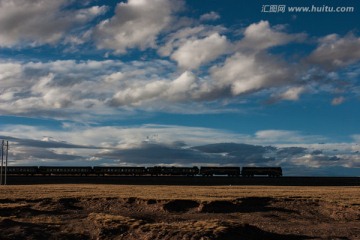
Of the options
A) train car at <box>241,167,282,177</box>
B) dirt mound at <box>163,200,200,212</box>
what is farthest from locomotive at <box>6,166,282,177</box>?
dirt mound at <box>163,200,200,212</box>

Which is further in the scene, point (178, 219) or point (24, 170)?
point (24, 170)

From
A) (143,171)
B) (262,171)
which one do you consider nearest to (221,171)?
(262,171)

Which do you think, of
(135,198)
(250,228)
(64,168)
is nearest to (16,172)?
(64,168)

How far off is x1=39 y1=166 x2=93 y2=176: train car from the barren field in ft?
165

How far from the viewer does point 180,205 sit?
3150cm

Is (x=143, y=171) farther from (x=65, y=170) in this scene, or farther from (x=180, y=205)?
(x=180, y=205)

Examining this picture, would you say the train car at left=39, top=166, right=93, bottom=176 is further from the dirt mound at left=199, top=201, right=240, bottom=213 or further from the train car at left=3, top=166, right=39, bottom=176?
the dirt mound at left=199, top=201, right=240, bottom=213

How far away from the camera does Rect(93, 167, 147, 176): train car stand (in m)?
Answer: 85.6

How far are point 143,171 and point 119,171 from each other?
4.60 m

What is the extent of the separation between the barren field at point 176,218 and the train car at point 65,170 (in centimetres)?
5030

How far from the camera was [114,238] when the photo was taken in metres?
21.6

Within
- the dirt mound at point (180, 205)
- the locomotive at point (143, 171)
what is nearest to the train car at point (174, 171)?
the locomotive at point (143, 171)

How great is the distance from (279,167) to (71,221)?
215 ft

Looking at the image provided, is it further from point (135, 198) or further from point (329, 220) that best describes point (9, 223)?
point (329, 220)
